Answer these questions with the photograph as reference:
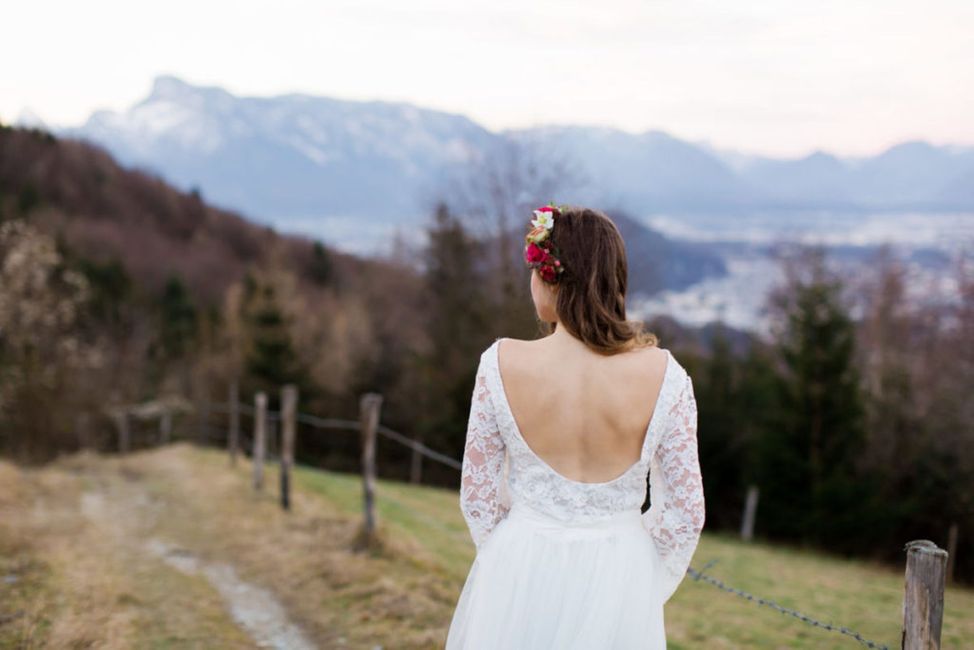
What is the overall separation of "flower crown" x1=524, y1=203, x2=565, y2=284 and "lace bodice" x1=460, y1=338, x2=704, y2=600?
279mm

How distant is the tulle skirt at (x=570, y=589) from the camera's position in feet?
8.09

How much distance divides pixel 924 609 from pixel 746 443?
2032cm

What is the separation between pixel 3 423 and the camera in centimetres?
1605

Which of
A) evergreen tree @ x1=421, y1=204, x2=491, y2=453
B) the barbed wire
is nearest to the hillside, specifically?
evergreen tree @ x1=421, y1=204, x2=491, y2=453

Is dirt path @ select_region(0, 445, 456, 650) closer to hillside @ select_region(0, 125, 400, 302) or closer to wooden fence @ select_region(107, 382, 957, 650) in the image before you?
wooden fence @ select_region(107, 382, 957, 650)

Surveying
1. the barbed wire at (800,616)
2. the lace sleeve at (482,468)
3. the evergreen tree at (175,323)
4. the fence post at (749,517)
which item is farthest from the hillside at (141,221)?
the lace sleeve at (482,468)

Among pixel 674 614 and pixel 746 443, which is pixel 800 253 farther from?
pixel 674 614

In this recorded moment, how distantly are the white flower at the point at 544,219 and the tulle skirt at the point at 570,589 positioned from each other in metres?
0.92

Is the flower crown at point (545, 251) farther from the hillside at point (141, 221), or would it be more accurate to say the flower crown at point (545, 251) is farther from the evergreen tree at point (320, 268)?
the evergreen tree at point (320, 268)

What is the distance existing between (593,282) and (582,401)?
1.19ft

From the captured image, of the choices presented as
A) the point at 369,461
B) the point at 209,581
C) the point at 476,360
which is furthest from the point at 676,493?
the point at 476,360

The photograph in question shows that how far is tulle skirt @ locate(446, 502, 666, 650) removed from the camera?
2467 mm

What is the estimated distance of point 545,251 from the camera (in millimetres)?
2379

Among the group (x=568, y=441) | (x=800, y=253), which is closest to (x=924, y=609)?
(x=568, y=441)
